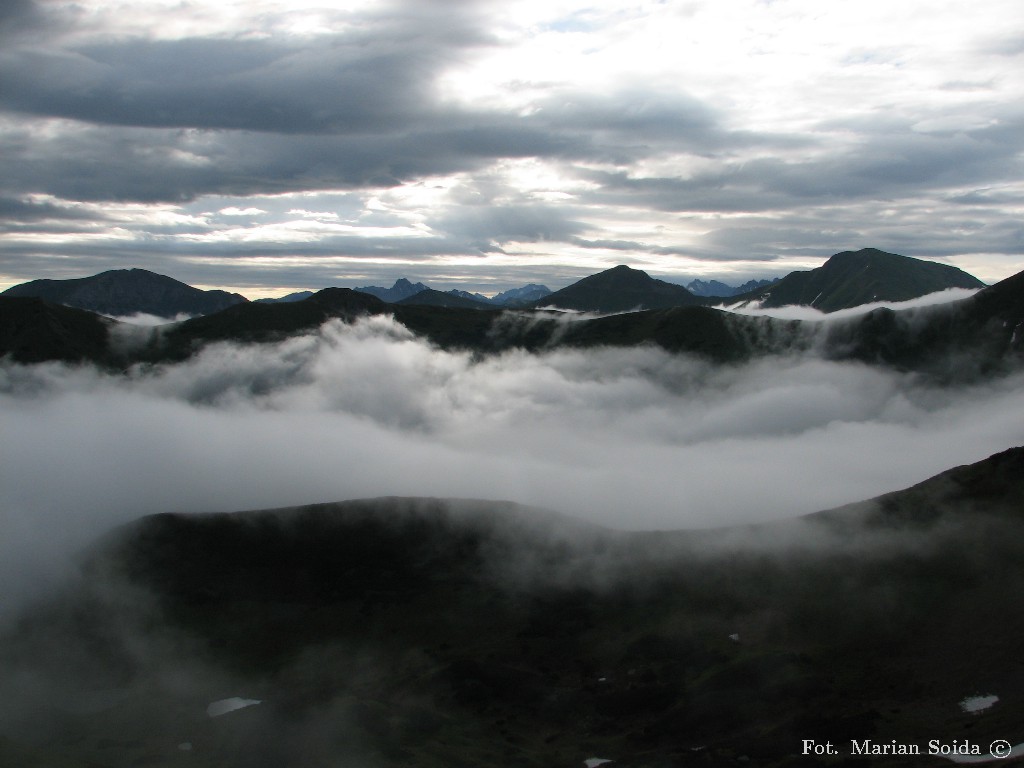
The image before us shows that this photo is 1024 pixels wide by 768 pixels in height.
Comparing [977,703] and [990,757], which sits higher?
[990,757]

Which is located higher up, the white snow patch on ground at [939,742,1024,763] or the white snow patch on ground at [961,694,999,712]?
the white snow patch on ground at [939,742,1024,763]

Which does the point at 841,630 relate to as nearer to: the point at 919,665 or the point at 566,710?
the point at 919,665

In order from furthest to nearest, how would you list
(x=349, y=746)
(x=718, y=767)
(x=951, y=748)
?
(x=349, y=746) < (x=718, y=767) < (x=951, y=748)

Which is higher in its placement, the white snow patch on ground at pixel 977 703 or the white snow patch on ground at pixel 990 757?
the white snow patch on ground at pixel 990 757

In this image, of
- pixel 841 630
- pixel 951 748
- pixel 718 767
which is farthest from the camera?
pixel 841 630

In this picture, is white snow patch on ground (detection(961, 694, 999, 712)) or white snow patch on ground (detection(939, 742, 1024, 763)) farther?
white snow patch on ground (detection(961, 694, 999, 712))

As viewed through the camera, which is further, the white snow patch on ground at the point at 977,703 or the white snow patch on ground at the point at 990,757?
the white snow patch on ground at the point at 977,703

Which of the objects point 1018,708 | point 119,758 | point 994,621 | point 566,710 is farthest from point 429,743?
point 994,621

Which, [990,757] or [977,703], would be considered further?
[977,703]
